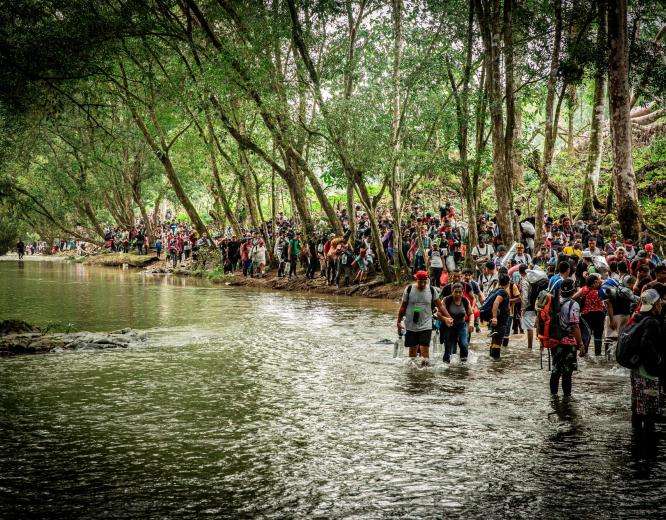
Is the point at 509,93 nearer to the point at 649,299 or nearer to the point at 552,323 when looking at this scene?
the point at 552,323

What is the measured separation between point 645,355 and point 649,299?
0.68m

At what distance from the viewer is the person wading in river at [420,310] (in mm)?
12484

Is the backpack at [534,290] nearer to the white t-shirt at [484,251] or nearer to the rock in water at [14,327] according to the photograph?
the white t-shirt at [484,251]

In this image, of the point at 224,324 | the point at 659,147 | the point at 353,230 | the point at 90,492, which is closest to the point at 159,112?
the point at 353,230

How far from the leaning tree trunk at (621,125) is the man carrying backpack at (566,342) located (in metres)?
8.61

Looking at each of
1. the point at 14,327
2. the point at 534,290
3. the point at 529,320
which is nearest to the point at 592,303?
the point at 534,290

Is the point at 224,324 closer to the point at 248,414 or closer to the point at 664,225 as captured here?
the point at 248,414

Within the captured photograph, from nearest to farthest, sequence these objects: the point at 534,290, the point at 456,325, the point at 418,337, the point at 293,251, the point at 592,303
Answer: the point at 418,337 → the point at 456,325 → the point at 592,303 → the point at 534,290 → the point at 293,251

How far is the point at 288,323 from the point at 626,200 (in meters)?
9.15

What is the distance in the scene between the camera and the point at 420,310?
41.0 feet

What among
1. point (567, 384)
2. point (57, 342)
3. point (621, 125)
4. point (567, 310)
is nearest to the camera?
point (567, 310)

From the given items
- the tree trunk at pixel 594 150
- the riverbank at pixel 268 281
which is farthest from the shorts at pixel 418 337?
the tree trunk at pixel 594 150

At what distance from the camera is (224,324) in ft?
63.3

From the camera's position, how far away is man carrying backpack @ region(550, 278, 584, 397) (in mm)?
9781
